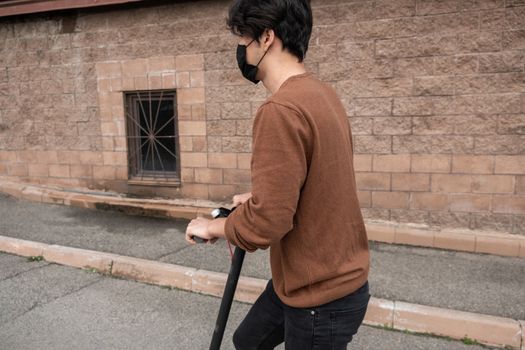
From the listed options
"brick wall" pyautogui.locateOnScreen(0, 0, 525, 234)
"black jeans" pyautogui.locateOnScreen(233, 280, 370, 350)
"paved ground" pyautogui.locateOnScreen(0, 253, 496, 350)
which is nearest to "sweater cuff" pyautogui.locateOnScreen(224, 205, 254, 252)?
"black jeans" pyautogui.locateOnScreen(233, 280, 370, 350)

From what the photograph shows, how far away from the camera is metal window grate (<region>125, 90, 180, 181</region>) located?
6.40 meters

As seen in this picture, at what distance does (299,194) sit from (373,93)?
407 cm

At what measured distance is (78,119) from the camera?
6.91 metres

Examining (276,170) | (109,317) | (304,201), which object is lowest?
(109,317)

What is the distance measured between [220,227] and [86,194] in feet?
20.0

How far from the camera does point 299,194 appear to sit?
137 cm

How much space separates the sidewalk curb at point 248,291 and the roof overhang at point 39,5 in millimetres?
3560

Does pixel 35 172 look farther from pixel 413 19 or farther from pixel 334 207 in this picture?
pixel 334 207

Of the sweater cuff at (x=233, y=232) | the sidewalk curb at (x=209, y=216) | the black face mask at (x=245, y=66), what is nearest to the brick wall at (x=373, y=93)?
the sidewalk curb at (x=209, y=216)

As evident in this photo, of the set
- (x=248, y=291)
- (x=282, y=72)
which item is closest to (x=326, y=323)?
(x=282, y=72)

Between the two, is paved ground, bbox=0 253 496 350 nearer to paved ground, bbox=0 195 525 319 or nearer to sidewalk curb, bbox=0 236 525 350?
sidewalk curb, bbox=0 236 525 350

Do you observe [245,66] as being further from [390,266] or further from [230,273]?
[390,266]

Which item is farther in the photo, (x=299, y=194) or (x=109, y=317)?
(x=109, y=317)

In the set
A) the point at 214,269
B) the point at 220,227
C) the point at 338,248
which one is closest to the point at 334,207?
the point at 338,248
